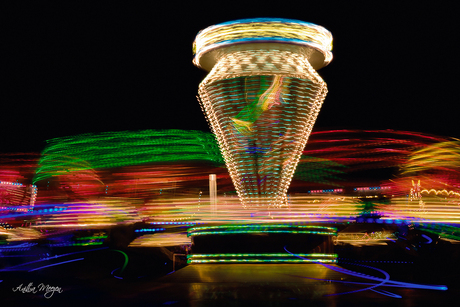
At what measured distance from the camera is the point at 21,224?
65.2 ft

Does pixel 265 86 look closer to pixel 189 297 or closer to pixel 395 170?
pixel 189 297

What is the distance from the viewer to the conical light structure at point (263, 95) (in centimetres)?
854

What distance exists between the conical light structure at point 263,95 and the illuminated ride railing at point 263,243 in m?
1.57

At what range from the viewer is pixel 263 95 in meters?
8.71

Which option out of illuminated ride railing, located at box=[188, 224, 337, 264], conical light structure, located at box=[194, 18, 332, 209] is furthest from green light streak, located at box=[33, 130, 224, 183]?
illuminated ride railing, located at box=[188, 224, 337, 264]

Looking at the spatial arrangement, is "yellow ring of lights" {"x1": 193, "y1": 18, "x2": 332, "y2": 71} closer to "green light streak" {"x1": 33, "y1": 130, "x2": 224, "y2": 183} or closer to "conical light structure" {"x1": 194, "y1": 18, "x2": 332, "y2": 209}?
"conical light structure" {"x1": 194, "y1": 18, "x2": 332, "y2": 209}

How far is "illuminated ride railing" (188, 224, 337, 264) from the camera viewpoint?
7227mm

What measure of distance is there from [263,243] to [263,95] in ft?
10.6

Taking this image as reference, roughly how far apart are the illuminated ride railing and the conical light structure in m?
1.57
